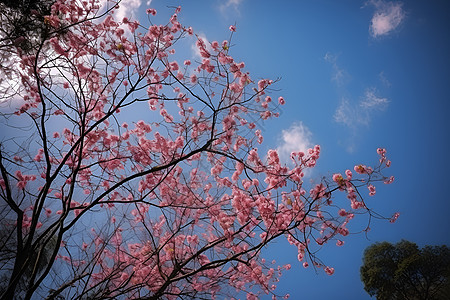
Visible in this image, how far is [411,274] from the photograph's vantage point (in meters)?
16.6

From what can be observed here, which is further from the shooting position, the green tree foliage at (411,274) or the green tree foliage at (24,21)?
the green tree foliage at (411,274)

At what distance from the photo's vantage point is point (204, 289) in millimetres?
5223

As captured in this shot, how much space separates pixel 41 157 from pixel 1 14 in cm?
298

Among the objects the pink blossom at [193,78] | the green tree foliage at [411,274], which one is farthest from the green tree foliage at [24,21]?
the green tree foliage at [411,274]

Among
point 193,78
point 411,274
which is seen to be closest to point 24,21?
point 193,78

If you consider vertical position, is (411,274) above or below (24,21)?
below

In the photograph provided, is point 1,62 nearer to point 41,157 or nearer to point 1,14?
point 1,14

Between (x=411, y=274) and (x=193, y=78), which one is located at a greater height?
(x=193, y=78)

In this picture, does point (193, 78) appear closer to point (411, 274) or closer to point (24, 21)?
point (24, 21)

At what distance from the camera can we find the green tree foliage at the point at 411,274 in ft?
53.3

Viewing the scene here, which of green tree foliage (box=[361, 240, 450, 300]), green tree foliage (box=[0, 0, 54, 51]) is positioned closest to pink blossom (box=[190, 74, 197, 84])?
green tree foliage (box=[0, 0, 54, 51])

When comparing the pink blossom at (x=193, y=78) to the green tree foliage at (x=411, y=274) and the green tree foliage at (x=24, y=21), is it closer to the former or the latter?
the green tree foliage at (x=24, y=21)

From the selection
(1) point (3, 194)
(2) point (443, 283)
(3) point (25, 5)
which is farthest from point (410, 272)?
(3) point (25, 5)

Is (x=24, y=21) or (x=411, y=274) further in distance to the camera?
(x=411, y=274)
